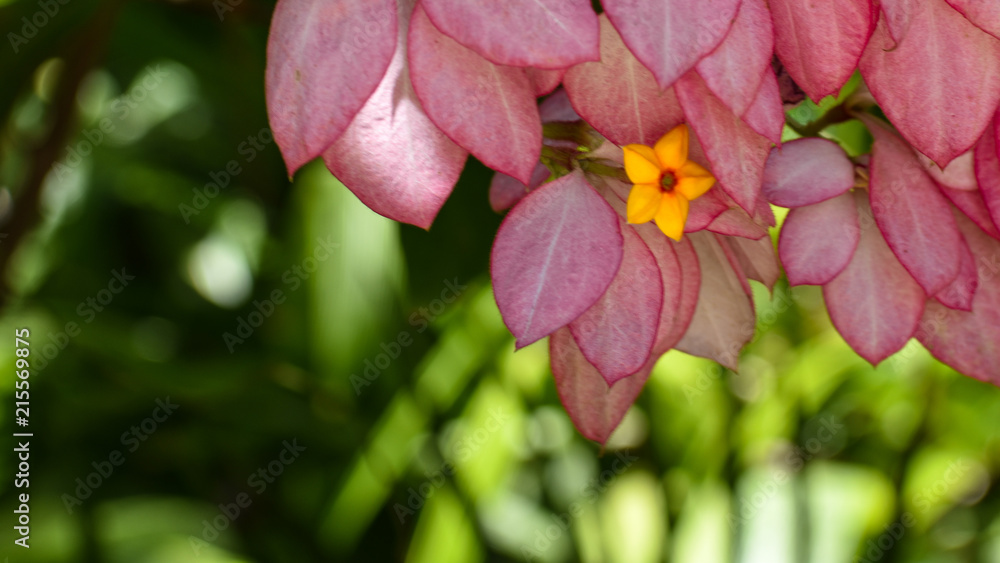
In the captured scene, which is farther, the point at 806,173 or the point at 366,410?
the point at 366,410

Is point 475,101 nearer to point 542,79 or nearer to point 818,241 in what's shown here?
point 542,79

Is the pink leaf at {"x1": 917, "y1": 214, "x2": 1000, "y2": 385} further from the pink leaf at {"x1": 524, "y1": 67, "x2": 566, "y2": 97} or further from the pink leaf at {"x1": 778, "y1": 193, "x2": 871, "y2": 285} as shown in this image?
the pink leaf at {"x1": 524, "y1": 67, "x2": 566, "y2": 97}

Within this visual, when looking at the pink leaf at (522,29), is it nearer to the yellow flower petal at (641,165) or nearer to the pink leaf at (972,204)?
the yellow flower petal at (641,165)

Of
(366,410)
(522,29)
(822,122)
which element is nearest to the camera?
(522,29)

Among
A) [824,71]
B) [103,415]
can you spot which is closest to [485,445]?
[103,415]

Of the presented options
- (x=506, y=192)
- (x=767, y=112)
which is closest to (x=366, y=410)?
(x=506, y=192)
